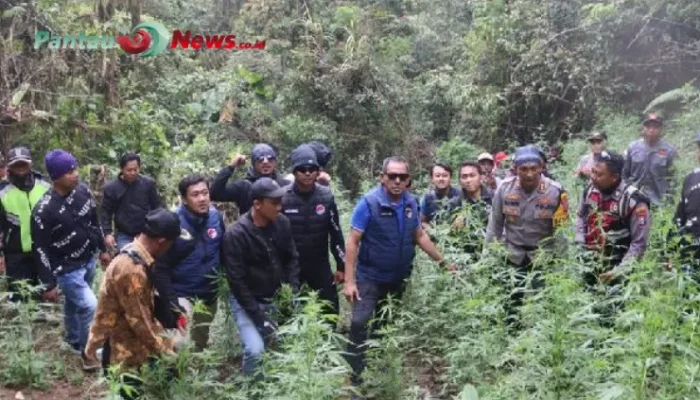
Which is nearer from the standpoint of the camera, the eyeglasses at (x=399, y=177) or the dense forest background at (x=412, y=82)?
the eyeglasses at (x=399, y=177)

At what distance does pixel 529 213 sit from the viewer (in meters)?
5.55

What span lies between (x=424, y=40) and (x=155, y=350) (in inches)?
672

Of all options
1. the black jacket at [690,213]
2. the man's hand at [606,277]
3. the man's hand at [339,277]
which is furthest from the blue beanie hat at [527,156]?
the man's hand at [339,277]

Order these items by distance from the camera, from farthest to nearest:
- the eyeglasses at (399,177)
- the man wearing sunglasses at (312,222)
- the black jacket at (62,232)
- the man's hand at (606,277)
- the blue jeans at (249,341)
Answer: the black jacket at (62,232), the man wearing sunglasses at (312,222), the eyeglasses at (399,177), the blue jeans at (249,341), the man's hand at (606,277)

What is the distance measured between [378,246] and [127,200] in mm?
2696

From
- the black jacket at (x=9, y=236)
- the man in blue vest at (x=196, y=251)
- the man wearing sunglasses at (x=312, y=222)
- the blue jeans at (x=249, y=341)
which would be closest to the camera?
the blue jeans at (x=249, y=341)

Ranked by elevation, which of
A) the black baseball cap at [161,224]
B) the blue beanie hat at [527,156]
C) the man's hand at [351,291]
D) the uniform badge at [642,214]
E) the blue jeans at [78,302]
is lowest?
the blue jeans at [78,302]

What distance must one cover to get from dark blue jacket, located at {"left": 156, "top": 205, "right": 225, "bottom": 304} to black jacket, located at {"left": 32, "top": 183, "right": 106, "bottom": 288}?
114 centimetres

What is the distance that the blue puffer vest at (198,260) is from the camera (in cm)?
538

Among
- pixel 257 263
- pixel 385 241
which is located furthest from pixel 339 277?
pixel 257 263

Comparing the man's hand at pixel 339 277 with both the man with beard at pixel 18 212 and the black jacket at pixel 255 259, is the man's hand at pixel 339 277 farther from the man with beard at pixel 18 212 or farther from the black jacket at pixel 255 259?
the man with beard at pixel 18 212

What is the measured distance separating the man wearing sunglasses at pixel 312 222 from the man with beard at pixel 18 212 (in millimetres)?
2299

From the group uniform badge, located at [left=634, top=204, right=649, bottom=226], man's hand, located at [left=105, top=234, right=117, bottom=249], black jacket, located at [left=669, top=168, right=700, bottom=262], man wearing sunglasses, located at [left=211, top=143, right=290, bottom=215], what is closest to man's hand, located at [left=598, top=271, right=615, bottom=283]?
uniform badge, located at [left=634, top=204, right=649, bottom=226]

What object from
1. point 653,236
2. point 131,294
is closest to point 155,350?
point 131,294
